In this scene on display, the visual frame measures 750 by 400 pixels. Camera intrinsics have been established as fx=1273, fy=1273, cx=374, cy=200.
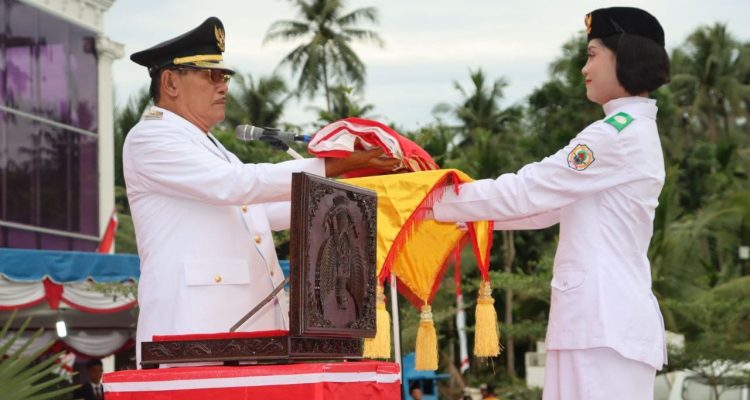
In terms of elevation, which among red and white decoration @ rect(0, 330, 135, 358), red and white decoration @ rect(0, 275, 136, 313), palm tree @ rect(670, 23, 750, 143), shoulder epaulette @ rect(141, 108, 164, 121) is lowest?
red and white decoration @ rect(0, 330, 135, 358)

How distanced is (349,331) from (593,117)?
1015 inches

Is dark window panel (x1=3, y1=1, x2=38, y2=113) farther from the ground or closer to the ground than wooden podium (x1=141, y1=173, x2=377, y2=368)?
farther from the ground

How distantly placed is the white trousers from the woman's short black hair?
2.93ft

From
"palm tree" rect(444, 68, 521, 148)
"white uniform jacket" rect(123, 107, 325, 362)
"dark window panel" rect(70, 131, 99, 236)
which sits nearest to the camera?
"white uniform jacket" rect(123, 107, 325, 362)

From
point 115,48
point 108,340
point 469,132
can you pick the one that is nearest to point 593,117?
point 469,132

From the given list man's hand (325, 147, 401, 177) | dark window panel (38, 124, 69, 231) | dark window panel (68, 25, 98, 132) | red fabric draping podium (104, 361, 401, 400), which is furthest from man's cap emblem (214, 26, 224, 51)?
dark window panel (68, 25, 98, 132)

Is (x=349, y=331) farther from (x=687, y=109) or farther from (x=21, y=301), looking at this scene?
(x=687, y=109)

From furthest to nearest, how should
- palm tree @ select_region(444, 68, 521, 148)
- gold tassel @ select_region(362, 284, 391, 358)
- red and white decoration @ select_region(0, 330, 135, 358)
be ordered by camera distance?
palm tree @ select_region(444, 68, 521, 148), red and white decoration @ select_region(0, 330, 135, 358), gold tassel @ select_region(362, 284, 391, 358)

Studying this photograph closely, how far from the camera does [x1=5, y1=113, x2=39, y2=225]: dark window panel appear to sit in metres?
18.9

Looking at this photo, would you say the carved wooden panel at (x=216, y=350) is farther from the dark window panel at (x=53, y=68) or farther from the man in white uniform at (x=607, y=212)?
the dark window panel at (x=53, y=68)

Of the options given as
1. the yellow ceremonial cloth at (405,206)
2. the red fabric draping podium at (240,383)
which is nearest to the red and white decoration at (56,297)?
the yellow ceremonial cloth at (405,206)

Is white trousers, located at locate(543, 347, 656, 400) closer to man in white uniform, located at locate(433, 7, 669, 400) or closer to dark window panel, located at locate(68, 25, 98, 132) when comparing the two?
man in white uniform, located at locate(433, 7, 669, 400)

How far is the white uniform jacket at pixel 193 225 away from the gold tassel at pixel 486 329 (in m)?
0.99

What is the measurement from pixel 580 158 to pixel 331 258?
40.1 inches
